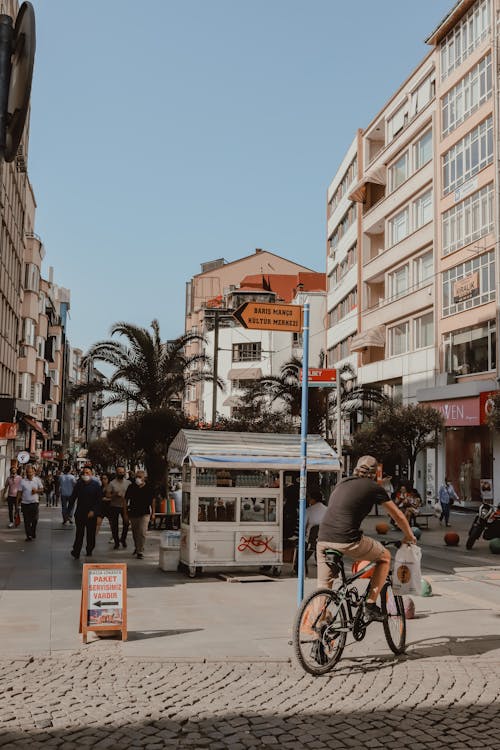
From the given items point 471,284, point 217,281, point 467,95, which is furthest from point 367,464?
point 217,281

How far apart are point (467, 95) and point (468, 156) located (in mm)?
2880

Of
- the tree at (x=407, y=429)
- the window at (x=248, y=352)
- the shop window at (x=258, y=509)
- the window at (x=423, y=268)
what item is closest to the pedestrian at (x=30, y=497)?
the shop window at (x=258, y=509)

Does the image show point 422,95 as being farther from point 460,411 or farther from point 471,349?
point 460,411

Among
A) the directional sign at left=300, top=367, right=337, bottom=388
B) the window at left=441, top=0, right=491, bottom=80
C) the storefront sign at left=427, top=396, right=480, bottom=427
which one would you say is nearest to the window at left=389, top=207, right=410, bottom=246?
the window at left=441, top=0, right=491, bottom=80

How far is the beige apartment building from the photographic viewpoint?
34.2 metres

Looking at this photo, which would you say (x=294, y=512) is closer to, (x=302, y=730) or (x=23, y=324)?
(x=302, y=730)

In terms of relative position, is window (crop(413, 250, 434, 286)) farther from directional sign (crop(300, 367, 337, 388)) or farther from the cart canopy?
the cart canopy

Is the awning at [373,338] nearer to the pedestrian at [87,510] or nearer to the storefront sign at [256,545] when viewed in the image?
the pedestrian at [87,510]

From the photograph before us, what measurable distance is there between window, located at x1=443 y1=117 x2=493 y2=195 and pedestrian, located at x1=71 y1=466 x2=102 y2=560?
24.7m

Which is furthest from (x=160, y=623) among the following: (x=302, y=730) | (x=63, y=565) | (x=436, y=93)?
(x=436, y=93)

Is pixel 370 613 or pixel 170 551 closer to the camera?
pixel 370 613

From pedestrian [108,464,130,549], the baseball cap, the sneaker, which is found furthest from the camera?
pedestrian [108,464,130,549]

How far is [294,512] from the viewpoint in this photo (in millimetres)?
14953

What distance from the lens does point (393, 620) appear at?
756 cm
